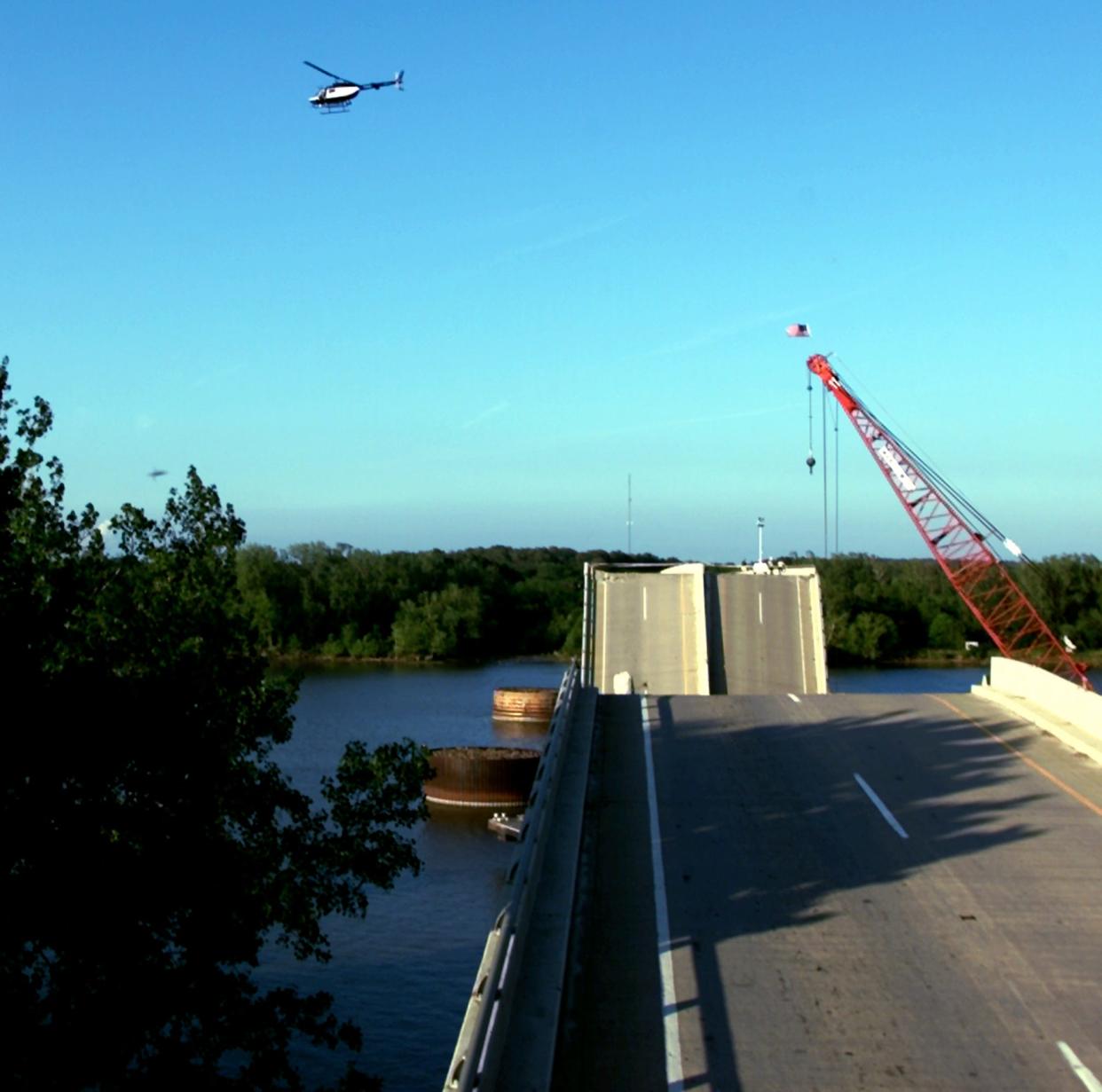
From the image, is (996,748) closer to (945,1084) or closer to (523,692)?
(945,1084)

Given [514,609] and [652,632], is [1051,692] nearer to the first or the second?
[652,632]

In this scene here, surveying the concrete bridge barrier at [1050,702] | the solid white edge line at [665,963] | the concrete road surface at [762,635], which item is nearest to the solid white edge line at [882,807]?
the solid white edge line at [665,963]

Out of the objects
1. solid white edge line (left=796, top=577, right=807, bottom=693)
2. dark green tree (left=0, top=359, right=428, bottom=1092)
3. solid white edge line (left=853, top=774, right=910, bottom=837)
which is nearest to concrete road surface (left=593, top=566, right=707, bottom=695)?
solid white edge line (left=796, top=577, right=807, bottom=693)

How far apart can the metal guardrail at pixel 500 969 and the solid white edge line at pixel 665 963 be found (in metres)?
1.11

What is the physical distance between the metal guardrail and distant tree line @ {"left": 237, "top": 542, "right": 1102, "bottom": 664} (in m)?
78.6

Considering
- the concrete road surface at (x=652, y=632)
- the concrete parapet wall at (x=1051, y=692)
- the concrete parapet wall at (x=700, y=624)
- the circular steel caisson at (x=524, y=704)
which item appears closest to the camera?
the concrete parapet wall at (x=1051, y=692)

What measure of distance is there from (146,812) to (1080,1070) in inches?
296

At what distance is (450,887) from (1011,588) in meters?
33.9

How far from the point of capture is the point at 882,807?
56.4 feet

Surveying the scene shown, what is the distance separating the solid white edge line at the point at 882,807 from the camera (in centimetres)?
1616

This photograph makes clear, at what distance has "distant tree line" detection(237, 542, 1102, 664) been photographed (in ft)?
310

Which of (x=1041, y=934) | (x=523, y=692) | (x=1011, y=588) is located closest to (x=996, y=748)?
(x=1041, y=934)

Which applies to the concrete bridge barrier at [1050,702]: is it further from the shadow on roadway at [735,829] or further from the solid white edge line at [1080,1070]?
the solid white edge line at [1080,1070]

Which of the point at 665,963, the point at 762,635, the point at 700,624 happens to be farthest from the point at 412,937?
the point at 665,963
